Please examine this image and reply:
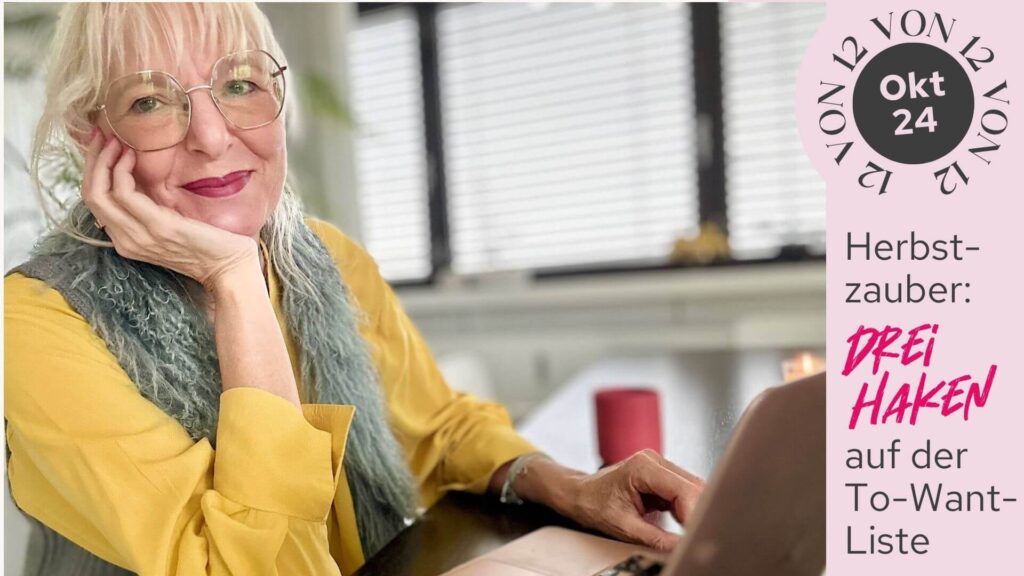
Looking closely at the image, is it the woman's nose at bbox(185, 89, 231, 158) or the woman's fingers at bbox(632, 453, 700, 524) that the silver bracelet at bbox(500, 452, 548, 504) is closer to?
the woman's fingers at bbox(632, 453, 700, 524)

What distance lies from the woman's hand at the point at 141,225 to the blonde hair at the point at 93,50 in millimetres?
25

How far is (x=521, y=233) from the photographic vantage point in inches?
122

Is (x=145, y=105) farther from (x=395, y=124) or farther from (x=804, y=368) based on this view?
(x=395, y=124)

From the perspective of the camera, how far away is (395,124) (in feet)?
9.89

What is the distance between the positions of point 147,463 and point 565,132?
2.63 meters

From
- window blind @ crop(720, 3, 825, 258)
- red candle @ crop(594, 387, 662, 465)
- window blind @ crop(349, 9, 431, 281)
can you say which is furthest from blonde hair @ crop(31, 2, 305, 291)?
window blind @ crop(720, 3, 825, 258)

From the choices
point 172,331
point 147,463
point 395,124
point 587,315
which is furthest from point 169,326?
point 395,124

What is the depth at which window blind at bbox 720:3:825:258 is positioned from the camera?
8.86ft

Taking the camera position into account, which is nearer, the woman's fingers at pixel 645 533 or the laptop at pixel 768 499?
the laptop at pixel 768 499

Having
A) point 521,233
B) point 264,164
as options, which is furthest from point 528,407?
point 264,164

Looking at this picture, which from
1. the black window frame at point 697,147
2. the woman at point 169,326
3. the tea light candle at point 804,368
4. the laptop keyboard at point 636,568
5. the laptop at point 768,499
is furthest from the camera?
the black window frame at point 697,147

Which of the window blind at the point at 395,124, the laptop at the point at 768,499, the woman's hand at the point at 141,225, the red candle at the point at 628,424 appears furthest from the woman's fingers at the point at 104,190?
the window blind at the point at 395,124

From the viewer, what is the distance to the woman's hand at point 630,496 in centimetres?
69

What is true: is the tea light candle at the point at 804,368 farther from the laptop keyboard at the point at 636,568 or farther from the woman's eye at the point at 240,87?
the woman's eye at the point at 240,87
